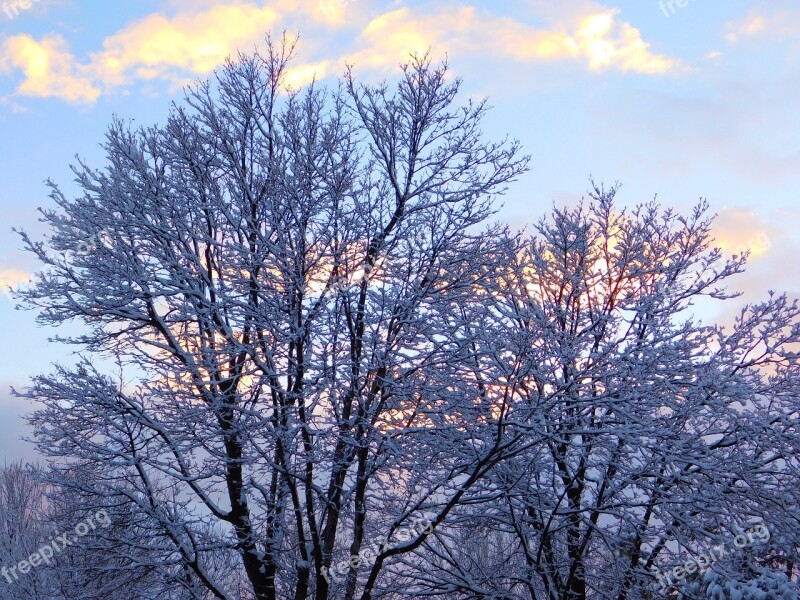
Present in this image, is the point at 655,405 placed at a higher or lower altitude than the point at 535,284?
lower

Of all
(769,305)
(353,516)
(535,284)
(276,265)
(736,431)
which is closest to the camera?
(276,265)

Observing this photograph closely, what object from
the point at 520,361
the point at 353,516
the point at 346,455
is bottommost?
the point at 353,516

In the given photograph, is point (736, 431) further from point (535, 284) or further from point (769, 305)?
point (535, 284)

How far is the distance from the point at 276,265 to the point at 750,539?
7.27m

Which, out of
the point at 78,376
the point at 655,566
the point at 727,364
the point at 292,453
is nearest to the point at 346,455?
the point at 292,453

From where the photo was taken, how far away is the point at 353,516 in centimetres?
933

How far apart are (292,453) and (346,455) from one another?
2.95 feet

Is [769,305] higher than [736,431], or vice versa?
[769,305]

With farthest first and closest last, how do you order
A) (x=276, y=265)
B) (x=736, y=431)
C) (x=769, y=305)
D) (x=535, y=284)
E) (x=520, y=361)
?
(x=535, y=284) → (x=769, y=305) → (x=736, y=431) → (x=276, y=265) → (x=520, y=361)

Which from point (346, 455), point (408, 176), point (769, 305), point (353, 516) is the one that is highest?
point (408, 176)

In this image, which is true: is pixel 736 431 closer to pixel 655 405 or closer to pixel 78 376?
pixel 655 405

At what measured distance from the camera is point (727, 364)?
10789mm

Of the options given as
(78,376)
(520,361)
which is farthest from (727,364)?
(78,376)

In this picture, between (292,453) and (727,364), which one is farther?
(727,364)
